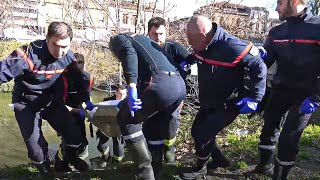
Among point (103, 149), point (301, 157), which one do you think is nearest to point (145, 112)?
point (103, 149)

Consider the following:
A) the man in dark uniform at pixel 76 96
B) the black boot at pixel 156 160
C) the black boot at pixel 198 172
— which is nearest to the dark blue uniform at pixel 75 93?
the man in dark uniform at pixel 76 96

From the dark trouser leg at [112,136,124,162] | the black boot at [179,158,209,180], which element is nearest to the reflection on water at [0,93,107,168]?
the dark trouser leg at [112,136,124,162]

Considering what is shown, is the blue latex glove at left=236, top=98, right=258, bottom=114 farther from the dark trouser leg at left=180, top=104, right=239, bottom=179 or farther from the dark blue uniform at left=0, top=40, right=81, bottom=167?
the dark blue uniform at left=0, top=40, right=81, bottom=167

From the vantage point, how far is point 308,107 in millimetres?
3365

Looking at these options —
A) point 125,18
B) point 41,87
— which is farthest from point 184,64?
point 125,18

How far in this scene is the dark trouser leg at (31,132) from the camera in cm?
387

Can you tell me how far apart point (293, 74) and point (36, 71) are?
2.61 m

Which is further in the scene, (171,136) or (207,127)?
(171,136)

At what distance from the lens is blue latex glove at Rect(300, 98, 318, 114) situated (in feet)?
11.0

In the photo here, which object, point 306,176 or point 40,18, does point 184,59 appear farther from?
point 40,18

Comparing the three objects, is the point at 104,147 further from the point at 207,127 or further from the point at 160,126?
the point at 207,127

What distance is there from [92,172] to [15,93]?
1253 millimetres

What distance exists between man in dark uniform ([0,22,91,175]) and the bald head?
1.27 m

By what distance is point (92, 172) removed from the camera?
14.1 ft
